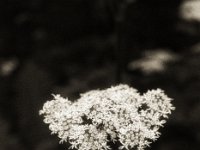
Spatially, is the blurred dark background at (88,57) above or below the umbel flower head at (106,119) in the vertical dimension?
above

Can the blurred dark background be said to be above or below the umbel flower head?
above

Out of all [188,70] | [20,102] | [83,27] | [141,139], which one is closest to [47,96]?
[20,102]

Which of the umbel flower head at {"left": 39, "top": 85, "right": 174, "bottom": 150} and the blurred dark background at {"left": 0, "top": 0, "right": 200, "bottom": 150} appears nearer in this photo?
the umbel flower head at {"left": 39, "top": 85, "right": 174, "bottom": 150}

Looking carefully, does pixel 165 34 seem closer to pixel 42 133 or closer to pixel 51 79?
pixel 51 79

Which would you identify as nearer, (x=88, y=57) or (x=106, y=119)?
(x=106, y=119)

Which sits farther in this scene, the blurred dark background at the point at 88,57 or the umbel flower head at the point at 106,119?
the blurred dark background at the point at 88,57
